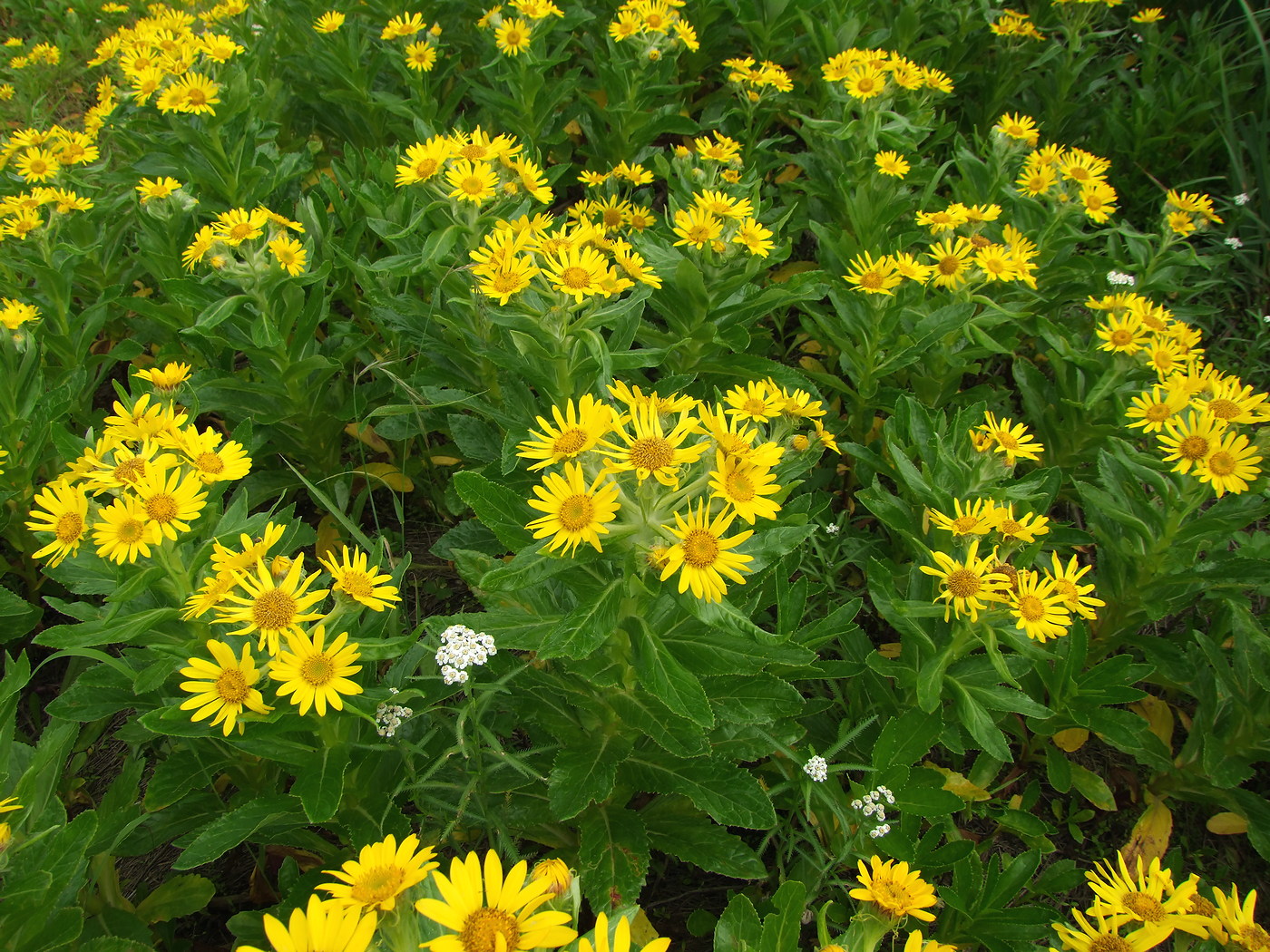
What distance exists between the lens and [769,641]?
1608 mm

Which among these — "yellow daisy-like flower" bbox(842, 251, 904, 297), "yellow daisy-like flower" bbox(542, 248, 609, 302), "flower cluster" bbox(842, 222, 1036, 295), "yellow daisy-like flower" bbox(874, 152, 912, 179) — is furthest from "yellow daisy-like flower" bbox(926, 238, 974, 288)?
"yellow daisy-like flower" bbox(542, 248, 609, 302)

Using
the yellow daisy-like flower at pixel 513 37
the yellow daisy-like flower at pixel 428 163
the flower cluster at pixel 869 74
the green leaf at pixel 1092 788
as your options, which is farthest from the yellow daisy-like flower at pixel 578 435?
the yellow daisy-like flower at pixel 513 37

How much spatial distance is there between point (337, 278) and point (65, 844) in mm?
2288

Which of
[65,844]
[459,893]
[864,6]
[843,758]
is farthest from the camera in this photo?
[864,6]

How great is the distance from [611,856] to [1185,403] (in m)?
2.20

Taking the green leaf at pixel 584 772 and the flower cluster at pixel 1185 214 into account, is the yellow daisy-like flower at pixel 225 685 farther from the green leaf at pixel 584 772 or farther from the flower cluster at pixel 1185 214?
the flower cluster at pixel 1185 214

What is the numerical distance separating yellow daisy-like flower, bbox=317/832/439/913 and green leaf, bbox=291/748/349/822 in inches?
19.7

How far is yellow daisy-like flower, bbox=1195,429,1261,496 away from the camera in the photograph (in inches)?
88.2

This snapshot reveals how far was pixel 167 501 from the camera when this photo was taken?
1.75m

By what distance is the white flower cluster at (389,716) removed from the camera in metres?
1.77

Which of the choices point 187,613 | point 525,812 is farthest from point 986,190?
point 187,613

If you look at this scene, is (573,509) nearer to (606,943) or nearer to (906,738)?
(606,943)

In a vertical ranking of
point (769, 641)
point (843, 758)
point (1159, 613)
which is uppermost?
point (769, 641)

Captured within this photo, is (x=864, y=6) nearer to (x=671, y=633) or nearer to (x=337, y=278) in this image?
(x=337, y=278)
